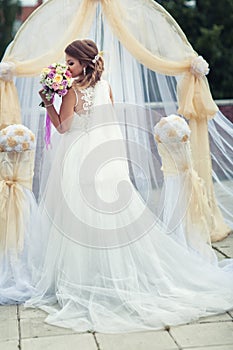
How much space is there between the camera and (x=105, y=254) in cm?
399

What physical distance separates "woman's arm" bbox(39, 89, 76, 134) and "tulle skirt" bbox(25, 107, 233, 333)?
67mm

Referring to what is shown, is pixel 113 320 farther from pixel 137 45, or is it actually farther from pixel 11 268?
pixel 137 45

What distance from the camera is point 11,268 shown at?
4.31 metres

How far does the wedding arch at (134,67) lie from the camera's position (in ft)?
16.3

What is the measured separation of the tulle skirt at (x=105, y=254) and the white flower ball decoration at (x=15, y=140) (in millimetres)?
278

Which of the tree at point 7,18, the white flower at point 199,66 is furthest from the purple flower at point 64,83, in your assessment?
the tree at point 7,18

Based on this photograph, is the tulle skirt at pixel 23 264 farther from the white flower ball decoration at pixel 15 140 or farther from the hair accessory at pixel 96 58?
the hair accessory at pixel 96 58

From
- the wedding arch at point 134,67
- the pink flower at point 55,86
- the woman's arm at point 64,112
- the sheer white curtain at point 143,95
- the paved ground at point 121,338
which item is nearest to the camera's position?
the paved ground at point 121,338

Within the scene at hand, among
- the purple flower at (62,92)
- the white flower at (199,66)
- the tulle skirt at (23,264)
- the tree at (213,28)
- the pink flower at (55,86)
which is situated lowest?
the tulle skirt at (23,264)

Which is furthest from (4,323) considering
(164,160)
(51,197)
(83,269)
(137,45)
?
(137,45)

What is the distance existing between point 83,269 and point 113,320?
0.52m

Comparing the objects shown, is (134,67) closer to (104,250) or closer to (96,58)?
(96,58)
